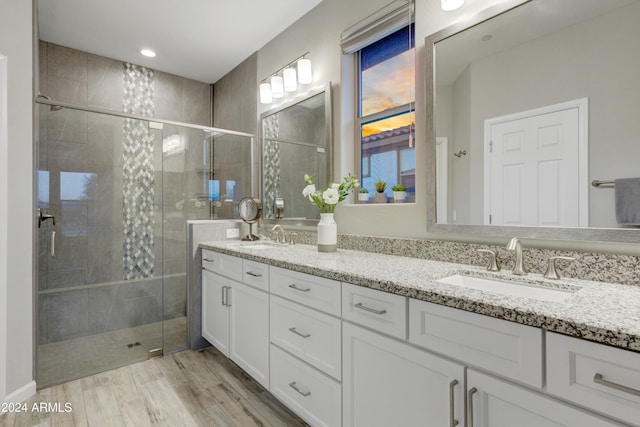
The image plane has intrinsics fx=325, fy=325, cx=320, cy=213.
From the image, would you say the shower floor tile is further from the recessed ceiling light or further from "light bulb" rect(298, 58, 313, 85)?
the recessed ceiling light

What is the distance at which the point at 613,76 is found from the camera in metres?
1.12

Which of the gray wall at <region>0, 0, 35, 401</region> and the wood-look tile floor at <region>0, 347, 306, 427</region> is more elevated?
the gray wall at <region>0, 0, 35, 401</region>

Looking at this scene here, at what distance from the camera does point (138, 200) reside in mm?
2473

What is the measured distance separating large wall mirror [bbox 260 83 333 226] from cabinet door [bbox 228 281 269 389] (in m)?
0.79

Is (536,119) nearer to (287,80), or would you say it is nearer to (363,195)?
(363,195)

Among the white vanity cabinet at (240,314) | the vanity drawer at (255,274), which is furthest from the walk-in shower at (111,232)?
the vanity drawer at (255,274)

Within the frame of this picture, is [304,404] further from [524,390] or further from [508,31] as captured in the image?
[508,31]

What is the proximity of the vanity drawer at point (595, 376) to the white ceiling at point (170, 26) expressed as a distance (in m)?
2.55

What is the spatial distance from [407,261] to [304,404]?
823mm

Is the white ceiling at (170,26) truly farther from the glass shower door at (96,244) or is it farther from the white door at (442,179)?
the white door at (442,179)

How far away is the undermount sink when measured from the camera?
1.12m

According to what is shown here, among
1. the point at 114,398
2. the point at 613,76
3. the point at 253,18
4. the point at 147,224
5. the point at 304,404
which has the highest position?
the point at 253,18

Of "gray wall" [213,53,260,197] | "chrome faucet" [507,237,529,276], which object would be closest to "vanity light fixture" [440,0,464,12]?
"chrome faucet" [507,237,529,276]

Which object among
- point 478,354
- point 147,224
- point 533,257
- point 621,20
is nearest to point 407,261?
point 533,257
